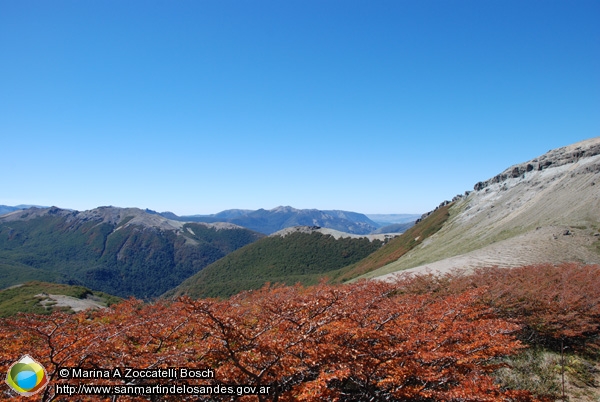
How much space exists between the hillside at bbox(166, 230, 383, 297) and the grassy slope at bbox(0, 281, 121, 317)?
65.0m

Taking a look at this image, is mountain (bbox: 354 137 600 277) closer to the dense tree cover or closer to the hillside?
the dense tree cover

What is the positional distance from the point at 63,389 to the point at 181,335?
362 cm

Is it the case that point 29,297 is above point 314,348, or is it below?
below

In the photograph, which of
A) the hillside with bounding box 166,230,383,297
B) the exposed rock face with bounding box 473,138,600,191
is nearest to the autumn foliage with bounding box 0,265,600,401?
the exposed rock face with bounding box 473,138,600,191

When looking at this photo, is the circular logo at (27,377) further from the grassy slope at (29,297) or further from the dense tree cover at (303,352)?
the grassy slope at (29,297)

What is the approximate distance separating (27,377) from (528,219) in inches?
2115

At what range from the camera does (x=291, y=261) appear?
134000mm

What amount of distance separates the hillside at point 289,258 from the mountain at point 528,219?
5892cm

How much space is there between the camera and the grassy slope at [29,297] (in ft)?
121

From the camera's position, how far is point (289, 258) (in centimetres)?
13650

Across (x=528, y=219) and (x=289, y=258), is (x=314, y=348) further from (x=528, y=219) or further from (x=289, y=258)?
(x=289, y=258)

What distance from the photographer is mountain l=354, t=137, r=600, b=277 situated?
2823 cm

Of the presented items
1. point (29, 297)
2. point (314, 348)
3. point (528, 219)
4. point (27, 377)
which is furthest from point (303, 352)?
point (29, 297)

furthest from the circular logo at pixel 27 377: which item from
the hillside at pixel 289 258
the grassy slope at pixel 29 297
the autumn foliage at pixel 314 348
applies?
the hillside at pixel 289 258
